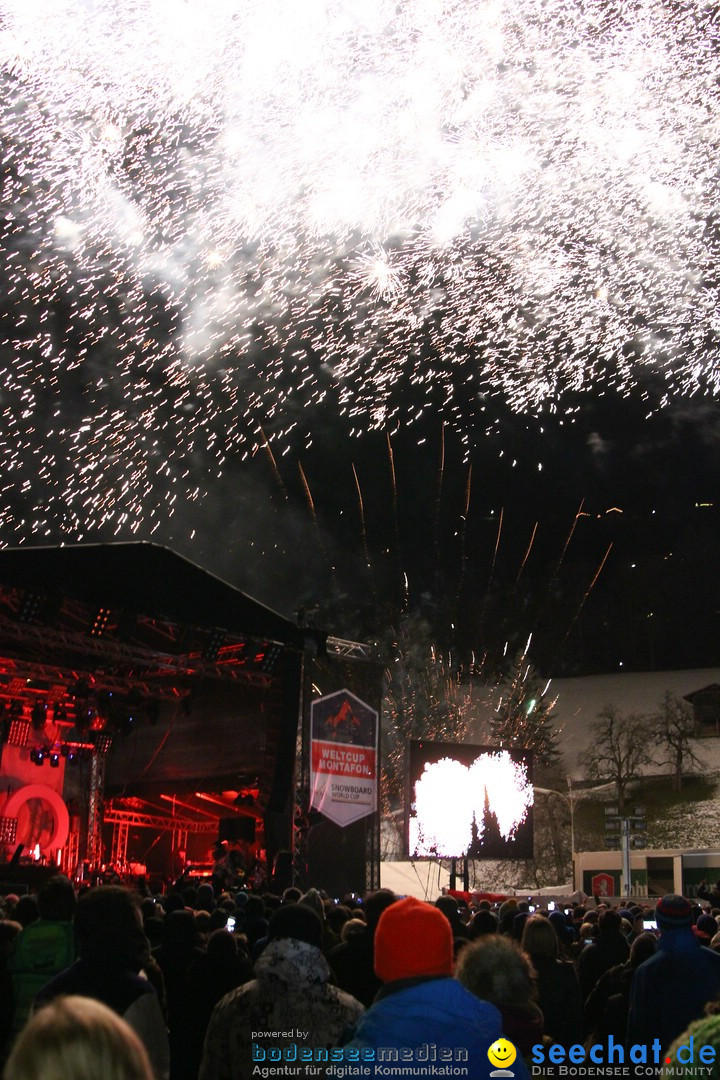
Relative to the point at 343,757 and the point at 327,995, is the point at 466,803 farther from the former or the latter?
the point at 327,995

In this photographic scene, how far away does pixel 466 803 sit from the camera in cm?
1909

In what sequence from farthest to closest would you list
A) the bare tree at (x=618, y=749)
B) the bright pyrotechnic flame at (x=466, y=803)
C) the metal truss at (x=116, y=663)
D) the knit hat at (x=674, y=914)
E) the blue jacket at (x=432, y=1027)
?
the bare tree at (x=618, y=749) < the bright pyrotechnic flame at (x=466, y=803) < the metal truss at (x=116, y=663) < the knit hat at (x=674, y=914) < the blue jacket at (x=432, y=1027)

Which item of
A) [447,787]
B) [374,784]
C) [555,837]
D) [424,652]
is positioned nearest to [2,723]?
[374,784]

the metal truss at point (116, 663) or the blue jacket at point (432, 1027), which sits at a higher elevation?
the metal truss at point (116, 663)

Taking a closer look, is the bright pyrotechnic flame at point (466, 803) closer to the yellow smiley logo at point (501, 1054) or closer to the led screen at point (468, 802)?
the led screen at point (468, 802)

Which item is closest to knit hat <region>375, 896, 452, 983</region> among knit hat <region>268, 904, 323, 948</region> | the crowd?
the crowd

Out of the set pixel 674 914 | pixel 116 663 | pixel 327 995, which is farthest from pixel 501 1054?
pixel 116 663

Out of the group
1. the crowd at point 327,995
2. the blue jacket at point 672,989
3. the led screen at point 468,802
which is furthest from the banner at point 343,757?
the blue jacket at point 672,989

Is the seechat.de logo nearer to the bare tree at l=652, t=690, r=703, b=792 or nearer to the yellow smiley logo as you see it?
the yellow smiley logo

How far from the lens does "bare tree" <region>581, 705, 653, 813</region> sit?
1742 inches

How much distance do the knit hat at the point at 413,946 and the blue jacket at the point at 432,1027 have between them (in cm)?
7

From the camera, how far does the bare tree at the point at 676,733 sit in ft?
141

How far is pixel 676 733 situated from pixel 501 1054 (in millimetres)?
43495

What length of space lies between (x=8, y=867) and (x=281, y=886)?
501 cm
